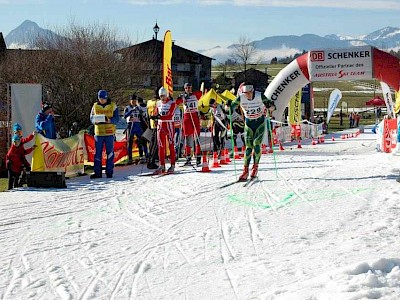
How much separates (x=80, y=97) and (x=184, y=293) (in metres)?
26.1

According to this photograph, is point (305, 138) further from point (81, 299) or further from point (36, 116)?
point (81, 299)

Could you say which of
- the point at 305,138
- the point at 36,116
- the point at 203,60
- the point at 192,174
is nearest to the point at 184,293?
the point at 192,174

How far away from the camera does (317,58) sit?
25.8 m

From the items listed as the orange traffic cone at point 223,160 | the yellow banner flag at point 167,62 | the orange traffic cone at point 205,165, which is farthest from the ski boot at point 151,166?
the yellow banner flag at point 167,62

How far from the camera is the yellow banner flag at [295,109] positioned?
34.5 m

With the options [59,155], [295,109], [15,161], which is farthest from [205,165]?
[295,109]

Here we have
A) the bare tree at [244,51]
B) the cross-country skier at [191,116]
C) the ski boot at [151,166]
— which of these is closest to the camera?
the cross-country skier at [191,116]

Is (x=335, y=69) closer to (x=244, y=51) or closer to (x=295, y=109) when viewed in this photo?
(x=295, y=109)

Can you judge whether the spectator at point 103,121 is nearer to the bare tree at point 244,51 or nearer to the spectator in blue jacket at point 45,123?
the spectator in blue jacket at point 45,123

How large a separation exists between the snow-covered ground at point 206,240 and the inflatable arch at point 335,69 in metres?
13.0

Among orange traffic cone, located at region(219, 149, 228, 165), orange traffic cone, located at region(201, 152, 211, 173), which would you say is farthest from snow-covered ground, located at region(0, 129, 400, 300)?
orange traffic cone, located at region(219, 149, 228, 165)

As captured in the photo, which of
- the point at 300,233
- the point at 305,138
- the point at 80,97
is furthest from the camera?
the point at 305,138

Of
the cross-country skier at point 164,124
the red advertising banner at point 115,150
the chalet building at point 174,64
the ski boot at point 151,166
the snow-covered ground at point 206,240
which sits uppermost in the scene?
the chalet building at point 174,64

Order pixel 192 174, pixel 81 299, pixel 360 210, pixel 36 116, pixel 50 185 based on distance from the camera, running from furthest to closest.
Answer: pixel 36 116 < pixel 192 174 < pixel 50 185 < pixel 360 210 < pixel 81 299
